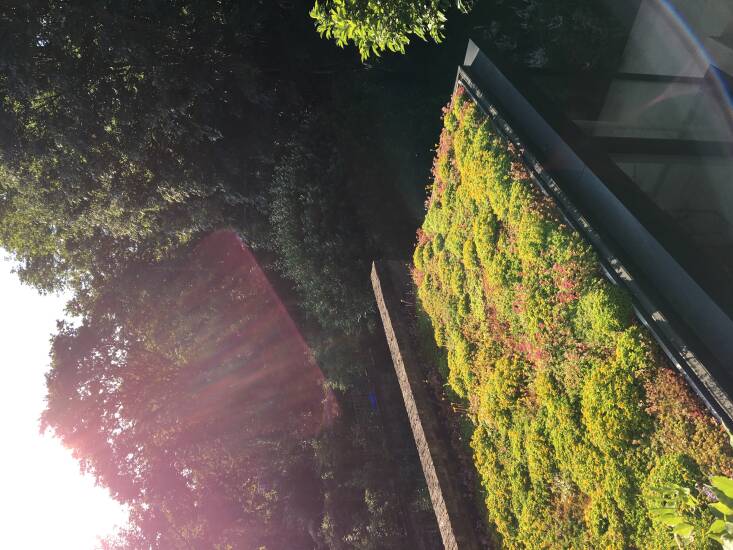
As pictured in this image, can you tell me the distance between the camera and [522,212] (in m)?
5.00

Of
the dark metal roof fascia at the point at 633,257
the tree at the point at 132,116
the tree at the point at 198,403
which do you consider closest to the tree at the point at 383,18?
the dark metal roof fascia at the point at 633,257

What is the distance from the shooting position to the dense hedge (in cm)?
364

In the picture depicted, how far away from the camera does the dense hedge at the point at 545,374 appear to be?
3643 millimetres

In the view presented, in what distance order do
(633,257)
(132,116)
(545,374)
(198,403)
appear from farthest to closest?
(198,403), (132,116), (545,374), (633,257)

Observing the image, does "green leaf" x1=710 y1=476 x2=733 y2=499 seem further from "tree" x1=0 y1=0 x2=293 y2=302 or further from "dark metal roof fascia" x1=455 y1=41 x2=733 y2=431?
"tree" x1=0 y1=0 x2=293 y2=302

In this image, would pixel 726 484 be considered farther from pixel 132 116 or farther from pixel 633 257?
pixel 132 116

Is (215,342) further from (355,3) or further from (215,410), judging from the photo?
(355,3)

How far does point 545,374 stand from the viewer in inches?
188

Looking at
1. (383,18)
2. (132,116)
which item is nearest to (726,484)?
(383,18)

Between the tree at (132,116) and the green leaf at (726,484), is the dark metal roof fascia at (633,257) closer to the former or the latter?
the green leaf at (726,484)

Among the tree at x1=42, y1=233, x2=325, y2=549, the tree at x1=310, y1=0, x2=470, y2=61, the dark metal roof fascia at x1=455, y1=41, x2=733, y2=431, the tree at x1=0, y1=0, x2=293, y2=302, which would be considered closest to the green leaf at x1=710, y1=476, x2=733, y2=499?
the dark metal roof fascia at x1=455, y1=41, x2=733, y2=431

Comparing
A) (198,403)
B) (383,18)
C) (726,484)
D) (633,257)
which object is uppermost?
(383,18)

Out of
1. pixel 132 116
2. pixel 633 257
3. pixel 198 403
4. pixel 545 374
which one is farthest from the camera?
pixel 198 403

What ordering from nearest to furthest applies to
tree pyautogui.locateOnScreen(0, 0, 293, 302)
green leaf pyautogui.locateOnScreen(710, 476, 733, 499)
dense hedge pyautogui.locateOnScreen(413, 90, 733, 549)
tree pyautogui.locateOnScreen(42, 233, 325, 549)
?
green leaf pyautogui.locateOnScreen(710, 476, 733, 499) → dense hedge pyautogui.locateOnScreen(413, 90, 733, 549) → tree pyautogui.locateOnScreen(0, 0, 293, 302) → tree pyautogui.locateOnScreen(42, 233, 325, 549)
